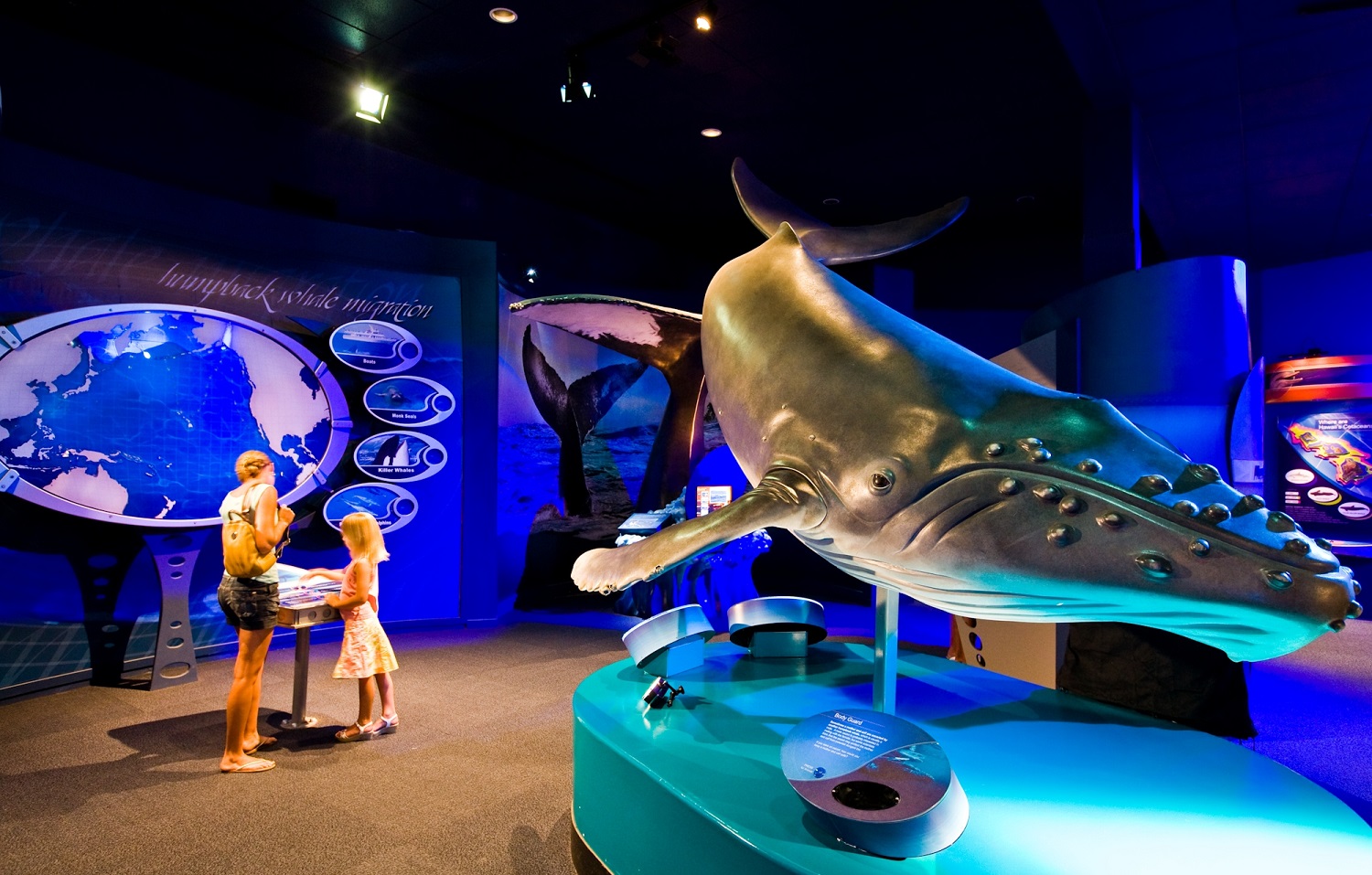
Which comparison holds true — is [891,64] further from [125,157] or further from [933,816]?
[125,157]

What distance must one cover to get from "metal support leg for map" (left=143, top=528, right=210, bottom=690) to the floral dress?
231cm

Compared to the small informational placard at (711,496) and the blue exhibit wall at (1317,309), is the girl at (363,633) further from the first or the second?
the blue exhibit wall at (1317,309)

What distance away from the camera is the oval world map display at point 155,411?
5.85m

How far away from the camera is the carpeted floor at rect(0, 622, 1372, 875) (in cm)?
332

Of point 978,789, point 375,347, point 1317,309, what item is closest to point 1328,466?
point 1317,309

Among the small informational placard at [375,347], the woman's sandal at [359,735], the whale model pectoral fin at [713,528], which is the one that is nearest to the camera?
the whale model pectoral fin at [713,528]

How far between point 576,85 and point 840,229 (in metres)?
3.86

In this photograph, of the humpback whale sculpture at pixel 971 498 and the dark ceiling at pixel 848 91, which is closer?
the humpback whale sculpture at pixel 971 498

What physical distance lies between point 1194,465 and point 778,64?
5888 millimetres

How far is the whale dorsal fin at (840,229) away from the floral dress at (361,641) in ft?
11.6

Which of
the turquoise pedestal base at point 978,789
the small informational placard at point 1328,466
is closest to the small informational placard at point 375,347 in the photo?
the turquoise pedestal base at point 978,789

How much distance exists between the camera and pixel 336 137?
7.84 metres

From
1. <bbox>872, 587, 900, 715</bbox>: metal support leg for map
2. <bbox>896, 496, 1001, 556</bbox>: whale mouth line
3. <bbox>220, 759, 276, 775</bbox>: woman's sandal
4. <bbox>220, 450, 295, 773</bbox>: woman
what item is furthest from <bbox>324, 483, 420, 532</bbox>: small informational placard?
<bbox>896, 496, 1001, 556</bbox>: whale mouth line

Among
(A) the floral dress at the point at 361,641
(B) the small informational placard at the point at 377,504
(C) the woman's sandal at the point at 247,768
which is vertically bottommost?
(C) the woman's sandal at the point at 247,768
